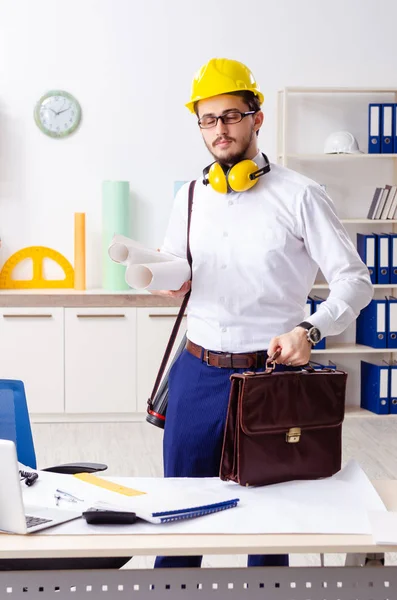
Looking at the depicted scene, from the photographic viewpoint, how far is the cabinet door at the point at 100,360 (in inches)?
222

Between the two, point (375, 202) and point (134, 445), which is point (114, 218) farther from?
point (375, 202)

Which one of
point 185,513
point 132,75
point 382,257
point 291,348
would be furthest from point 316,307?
point 185,513

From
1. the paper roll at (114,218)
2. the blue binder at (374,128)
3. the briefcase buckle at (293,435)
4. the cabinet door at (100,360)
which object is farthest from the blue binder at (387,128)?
the briefcase buckle at (293,435)

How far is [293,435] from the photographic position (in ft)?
6.83

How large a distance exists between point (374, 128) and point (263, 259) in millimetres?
3625

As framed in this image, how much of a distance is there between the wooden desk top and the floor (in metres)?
2.70

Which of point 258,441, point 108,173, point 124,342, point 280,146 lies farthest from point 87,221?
point 258,441

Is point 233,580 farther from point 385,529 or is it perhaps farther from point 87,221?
point 87,221

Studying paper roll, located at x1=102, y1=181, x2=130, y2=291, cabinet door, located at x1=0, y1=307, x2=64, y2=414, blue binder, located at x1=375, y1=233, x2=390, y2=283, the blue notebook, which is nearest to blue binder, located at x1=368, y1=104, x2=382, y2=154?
blue binder, located at x1=375, y1=233, x2=390, y2=283

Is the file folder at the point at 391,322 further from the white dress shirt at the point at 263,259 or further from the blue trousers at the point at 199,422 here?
the blue trousers at the point at 199,422

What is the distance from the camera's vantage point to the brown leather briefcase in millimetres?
2037

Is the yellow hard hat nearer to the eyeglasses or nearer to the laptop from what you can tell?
the eyeglasses

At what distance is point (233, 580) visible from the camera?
72.4 inches

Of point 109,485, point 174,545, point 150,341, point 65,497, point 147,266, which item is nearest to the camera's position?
point 174,545
